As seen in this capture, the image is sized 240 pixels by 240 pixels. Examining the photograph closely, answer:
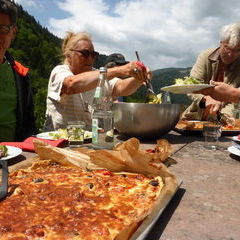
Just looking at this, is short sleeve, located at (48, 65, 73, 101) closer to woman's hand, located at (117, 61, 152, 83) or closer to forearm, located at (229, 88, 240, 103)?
woman's hand, located at (117, 61, 152, 83)

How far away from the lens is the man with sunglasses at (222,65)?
16.8ft

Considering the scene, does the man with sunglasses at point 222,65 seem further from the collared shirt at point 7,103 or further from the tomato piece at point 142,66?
the collared shirt at point 7,103

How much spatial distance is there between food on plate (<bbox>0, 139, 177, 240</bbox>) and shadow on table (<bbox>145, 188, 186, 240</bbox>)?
57 millimetres

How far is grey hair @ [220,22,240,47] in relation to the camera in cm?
506

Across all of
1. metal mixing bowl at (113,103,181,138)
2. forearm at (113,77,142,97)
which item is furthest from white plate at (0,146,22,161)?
forearm at (113,77,142,97)

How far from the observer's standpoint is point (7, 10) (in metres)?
3.42

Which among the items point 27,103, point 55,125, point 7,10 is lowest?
point 55,125

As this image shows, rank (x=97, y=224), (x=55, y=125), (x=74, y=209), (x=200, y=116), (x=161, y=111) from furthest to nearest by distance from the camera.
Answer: (x=200, y=116) → (x=55, y=125) → (x=161, y=111) → (x=74, y=209) → (x=97, y=224)

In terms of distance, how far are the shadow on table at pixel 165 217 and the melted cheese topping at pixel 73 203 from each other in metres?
0.07

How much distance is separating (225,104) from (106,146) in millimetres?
3762

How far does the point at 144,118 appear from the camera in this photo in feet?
9.08

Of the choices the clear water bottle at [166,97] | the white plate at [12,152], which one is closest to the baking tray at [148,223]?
the white plate at [12,152]

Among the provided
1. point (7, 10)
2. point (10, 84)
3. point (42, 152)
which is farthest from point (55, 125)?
point (42, 152)

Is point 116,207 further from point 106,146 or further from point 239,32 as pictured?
point 239,32
